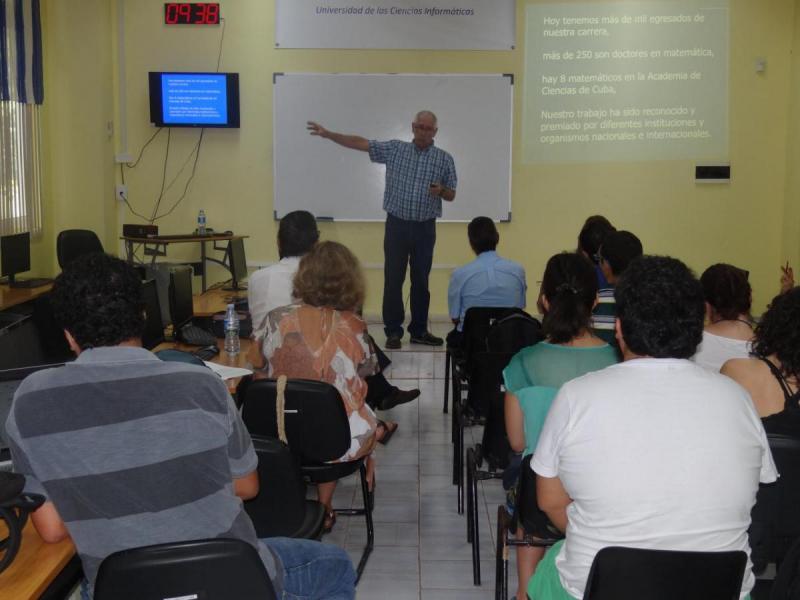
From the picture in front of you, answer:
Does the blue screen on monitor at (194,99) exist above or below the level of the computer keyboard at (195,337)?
above

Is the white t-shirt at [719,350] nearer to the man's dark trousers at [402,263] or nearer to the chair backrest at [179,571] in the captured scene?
the chair backrest at [179,571]

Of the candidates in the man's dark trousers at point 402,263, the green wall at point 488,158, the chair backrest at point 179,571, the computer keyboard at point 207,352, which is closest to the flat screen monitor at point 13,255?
the green wall at point 488,158

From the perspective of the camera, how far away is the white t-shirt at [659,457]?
66.3 inches

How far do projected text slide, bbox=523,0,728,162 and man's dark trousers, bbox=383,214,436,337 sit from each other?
1.54 m

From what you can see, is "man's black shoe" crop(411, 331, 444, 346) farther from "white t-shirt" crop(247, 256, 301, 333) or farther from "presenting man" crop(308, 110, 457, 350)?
"white t-shirt" crop(247, 256, 301, 333)

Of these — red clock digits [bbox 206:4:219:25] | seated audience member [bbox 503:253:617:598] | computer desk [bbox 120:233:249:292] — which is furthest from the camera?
red clock digits [bbox 206:4:219:25]

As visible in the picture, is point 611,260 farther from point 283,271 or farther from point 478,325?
point 283,271

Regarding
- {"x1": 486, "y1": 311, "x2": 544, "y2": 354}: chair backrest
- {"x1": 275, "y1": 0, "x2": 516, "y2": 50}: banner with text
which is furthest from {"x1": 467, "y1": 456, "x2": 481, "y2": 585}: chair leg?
{"x1": 275, "y1": 0, "x2": 516, "y2": 50}: banner with text

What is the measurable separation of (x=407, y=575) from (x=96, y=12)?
6.03m

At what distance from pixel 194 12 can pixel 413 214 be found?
111 inches

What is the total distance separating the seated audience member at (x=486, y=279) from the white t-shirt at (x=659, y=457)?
303 cm

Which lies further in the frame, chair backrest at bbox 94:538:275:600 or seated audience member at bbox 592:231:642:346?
seated audience member at bbox 592:231:642:346

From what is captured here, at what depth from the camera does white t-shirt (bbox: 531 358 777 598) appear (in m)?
1.68

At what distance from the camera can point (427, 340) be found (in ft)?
22.3
